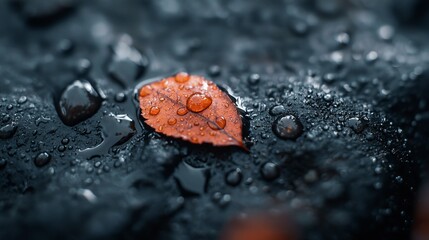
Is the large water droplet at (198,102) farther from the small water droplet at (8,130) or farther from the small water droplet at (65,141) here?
the small water droplet at (8,130)

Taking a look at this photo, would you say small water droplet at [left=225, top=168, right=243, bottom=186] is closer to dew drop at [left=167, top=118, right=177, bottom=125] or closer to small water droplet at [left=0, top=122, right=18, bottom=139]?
dew drop at [left=167, top=118, right=177, bottom=125]

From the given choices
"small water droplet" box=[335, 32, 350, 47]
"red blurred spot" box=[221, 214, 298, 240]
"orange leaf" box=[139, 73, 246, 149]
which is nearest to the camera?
"red blurred spot" box=[221, 214, 298, 240]

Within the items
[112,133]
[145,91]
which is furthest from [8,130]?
[145,91]

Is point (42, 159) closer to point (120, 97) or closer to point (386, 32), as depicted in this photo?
point (120, 97)

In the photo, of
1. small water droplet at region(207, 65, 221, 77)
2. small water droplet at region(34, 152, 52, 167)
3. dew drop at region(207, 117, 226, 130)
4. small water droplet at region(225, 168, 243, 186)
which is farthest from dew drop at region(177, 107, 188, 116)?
small water droplet at region(34, 152, 52, 167)

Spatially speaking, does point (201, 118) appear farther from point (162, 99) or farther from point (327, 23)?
point (327, 23)
